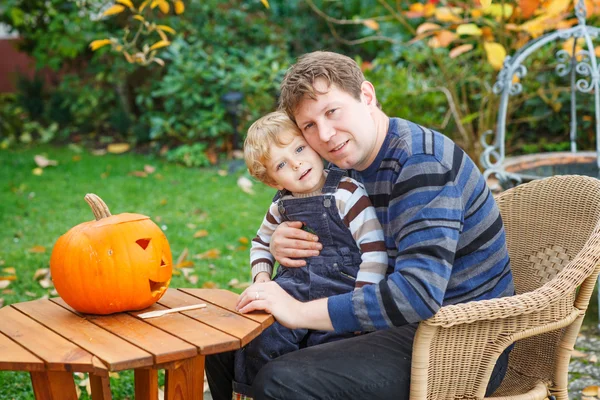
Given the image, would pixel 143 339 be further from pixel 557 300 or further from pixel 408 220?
pixel 557 300

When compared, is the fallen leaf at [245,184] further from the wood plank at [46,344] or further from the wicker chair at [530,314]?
the wood plank at [46,344]

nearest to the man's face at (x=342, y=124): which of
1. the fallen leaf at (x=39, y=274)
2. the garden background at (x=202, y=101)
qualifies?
the garden background at (x=202, y=101)

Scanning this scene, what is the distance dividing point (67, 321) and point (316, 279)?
768 mm

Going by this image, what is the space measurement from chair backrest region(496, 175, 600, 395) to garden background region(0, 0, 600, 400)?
1640mm

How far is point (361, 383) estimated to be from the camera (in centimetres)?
201

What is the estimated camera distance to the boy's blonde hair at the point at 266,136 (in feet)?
7.70

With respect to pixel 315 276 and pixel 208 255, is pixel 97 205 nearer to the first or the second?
pixel 315 276

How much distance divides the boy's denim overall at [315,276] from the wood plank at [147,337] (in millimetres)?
421

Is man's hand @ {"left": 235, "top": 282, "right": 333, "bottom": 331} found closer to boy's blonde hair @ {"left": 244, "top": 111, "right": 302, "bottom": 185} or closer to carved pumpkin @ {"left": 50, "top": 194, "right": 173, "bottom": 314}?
carved pumpkin @ {"left": 50, "top": 194, "right": 173, "bottom": 314}

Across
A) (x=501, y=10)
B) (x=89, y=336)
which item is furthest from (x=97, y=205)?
(x=501, y=10)

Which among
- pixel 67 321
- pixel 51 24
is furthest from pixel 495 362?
pixel 51 24

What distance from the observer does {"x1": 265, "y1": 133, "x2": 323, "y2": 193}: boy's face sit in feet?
7.72

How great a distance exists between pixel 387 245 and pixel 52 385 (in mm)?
1054

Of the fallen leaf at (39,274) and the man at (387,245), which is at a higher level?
the man at (387,245)
